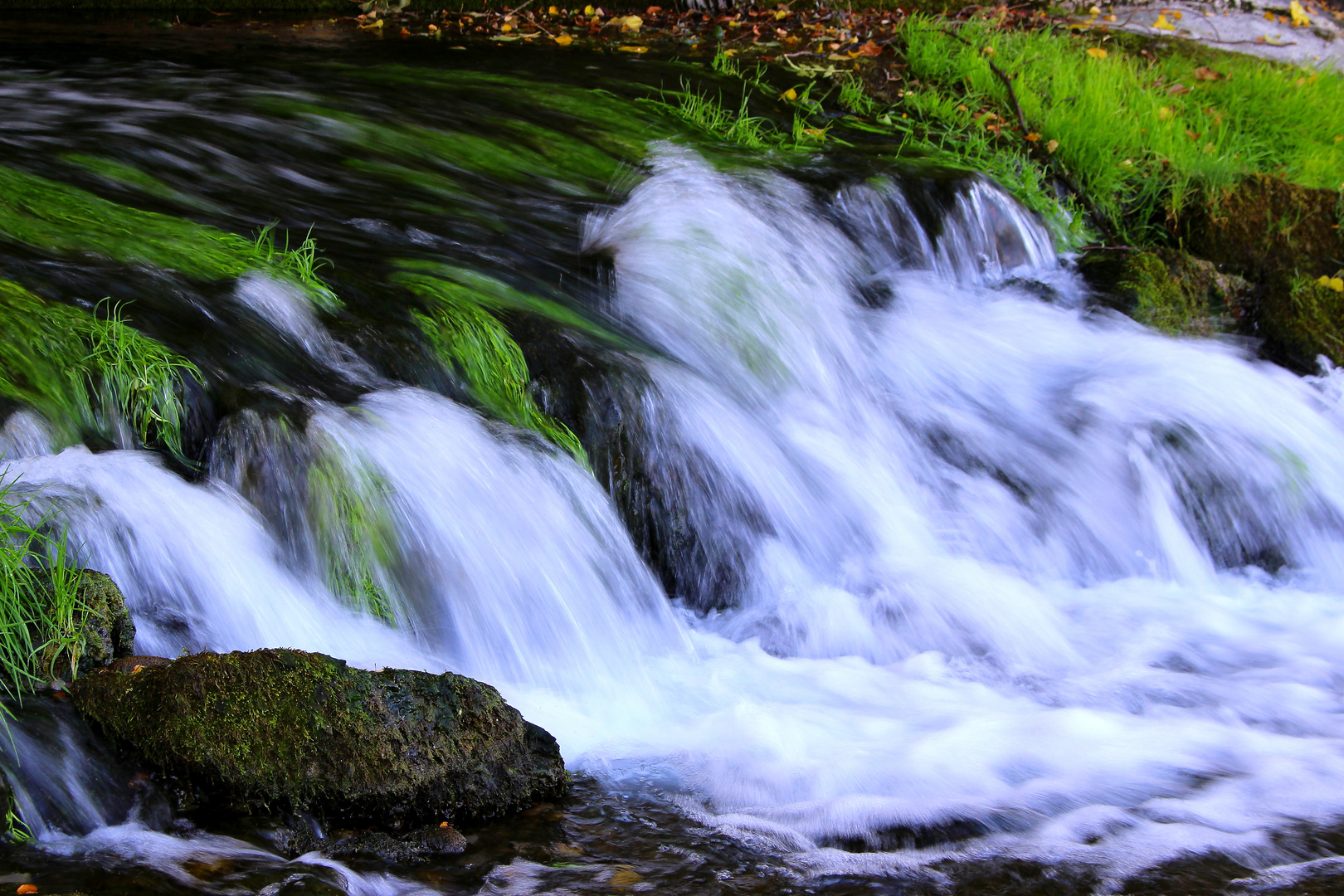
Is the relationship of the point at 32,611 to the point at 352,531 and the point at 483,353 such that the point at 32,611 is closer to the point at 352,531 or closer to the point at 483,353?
the point at 352,531

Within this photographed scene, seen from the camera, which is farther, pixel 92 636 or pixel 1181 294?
pixel 1181 294

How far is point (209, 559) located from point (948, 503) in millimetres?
2588

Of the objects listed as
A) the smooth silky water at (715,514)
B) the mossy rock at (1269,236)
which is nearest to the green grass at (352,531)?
the smooth silky water at (715,514)

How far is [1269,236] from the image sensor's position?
555 centimetres

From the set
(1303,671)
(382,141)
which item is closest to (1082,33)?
(382,141)

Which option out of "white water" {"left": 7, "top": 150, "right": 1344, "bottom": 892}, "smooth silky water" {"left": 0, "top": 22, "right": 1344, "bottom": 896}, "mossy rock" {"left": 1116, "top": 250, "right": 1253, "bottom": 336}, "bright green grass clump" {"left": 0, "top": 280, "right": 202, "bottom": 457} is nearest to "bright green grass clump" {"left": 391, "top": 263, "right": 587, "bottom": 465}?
"smooth silky water" {"left": 0, "top": 22, "right": 1344, "bottom": 896}

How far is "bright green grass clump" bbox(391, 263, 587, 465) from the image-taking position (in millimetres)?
3605

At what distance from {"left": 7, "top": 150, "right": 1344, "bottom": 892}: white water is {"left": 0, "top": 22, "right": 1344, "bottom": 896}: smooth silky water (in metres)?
0.01

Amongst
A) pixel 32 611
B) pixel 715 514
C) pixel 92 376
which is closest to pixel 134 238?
pixel 92 376

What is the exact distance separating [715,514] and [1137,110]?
423cm

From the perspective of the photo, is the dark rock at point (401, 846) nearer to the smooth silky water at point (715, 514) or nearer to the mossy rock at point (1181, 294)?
the smooth silky water at point (715, 514)

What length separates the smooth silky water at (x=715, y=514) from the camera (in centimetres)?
240

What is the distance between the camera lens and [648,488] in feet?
Answer: 12.0

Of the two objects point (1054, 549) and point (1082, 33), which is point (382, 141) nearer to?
point (1054, 549)
